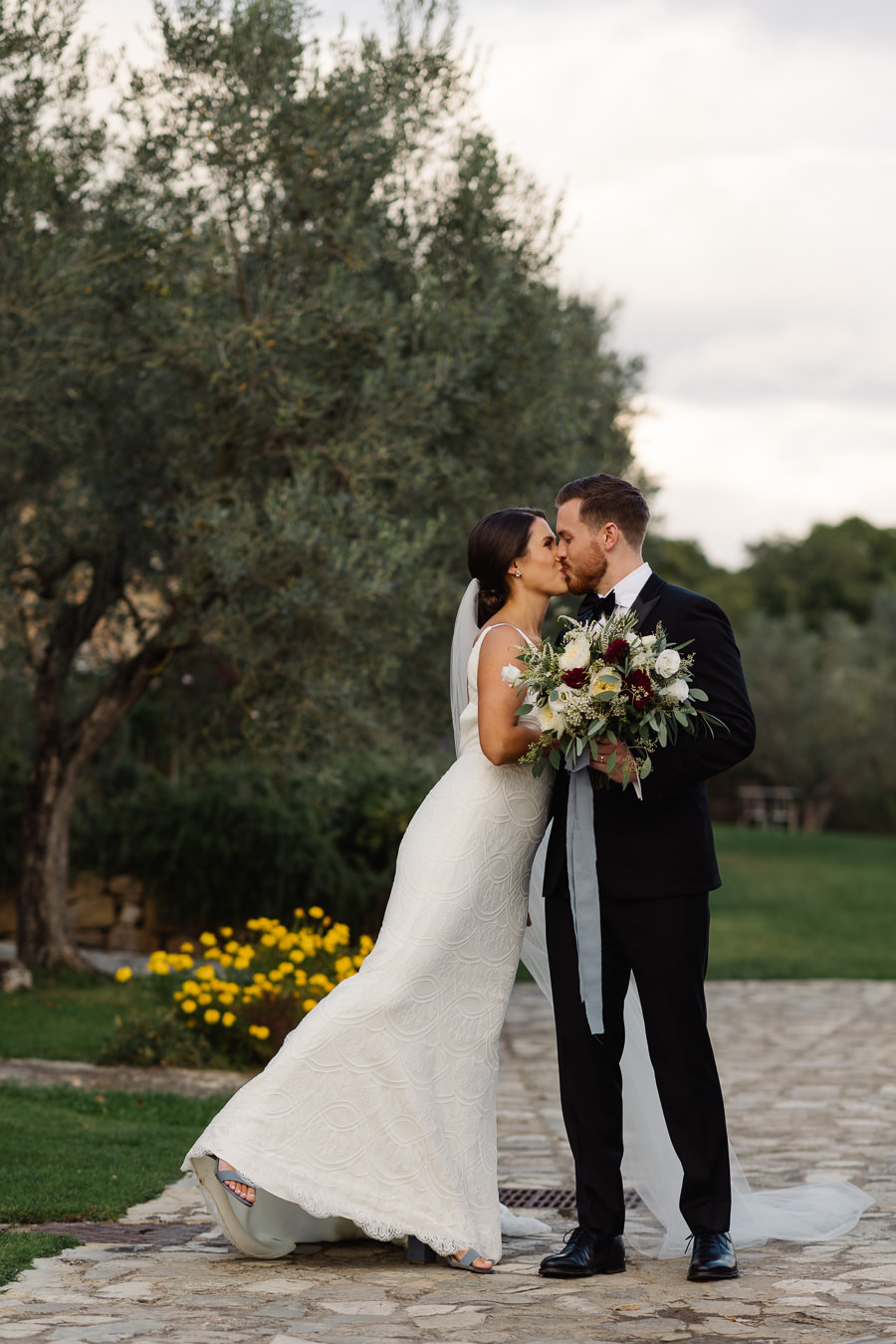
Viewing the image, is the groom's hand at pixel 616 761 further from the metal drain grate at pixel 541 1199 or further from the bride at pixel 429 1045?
the metal drain grate at pixel 541 1199

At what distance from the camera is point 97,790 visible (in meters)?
15.4

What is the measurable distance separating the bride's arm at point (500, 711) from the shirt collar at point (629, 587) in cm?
36

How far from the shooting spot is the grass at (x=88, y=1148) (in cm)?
554

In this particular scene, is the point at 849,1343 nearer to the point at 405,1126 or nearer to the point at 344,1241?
the point at 405,1126

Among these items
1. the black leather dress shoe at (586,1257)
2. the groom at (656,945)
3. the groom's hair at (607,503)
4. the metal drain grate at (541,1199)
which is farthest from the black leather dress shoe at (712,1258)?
the groom's hair at (607,503)

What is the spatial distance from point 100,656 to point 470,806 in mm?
8440

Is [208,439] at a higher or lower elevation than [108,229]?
lower

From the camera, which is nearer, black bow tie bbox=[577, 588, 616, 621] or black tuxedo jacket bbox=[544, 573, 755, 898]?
black tuxedo jacket bbox=[544, 573, 755, 898]

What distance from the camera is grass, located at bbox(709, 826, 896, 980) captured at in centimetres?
1600

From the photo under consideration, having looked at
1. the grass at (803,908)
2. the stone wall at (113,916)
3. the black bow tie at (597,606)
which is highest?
the black bow tie at (597,606)

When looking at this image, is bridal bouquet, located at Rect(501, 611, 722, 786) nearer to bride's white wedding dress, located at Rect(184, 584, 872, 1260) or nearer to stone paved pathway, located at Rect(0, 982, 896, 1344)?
bride's white wedding dress, located at Rect(184, 584, 872, 1260)

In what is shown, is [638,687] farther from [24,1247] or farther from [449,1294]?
[24,1247]

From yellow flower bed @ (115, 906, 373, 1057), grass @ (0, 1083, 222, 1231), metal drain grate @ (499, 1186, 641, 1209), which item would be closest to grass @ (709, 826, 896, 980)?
yellow flower bed @ (115, 906, 373, 1057)

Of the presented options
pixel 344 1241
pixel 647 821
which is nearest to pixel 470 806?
pixel 647 821
